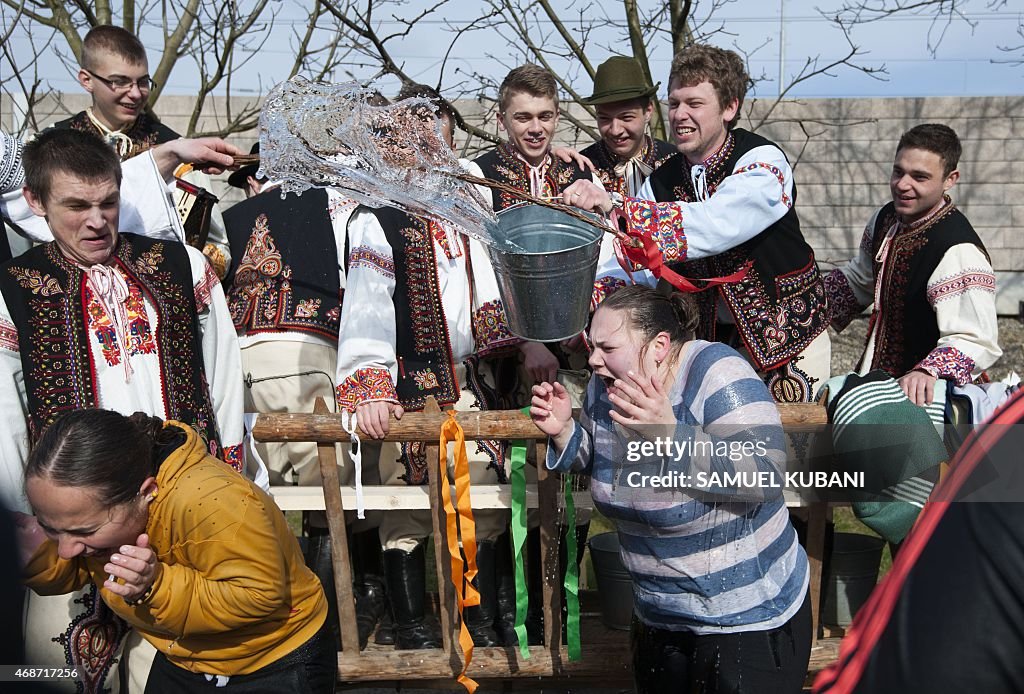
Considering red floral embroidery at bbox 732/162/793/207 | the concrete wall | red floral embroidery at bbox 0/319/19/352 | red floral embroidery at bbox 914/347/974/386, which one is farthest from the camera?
the concrete wall

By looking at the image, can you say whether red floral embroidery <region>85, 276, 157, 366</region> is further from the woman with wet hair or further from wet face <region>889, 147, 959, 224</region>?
wet face <region>889, 147, 959, 224</region>

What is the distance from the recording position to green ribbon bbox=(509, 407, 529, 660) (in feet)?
10.5

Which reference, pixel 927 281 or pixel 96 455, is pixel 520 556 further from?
pixel 927 281

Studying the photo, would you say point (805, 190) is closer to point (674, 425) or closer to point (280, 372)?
point (280, 372)

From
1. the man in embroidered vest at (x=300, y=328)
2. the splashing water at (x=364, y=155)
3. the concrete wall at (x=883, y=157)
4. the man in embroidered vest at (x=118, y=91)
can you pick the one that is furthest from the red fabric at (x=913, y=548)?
the concrete wall at (x=883, y=157)

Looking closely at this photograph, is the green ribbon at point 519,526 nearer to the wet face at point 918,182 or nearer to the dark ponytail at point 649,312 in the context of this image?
the dark ponytail at point 649,312

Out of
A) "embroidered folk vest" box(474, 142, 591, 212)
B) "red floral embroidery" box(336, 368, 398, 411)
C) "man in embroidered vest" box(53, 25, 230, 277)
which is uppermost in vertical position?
"man in embroidered vest" box(53, 25, 230, 277)

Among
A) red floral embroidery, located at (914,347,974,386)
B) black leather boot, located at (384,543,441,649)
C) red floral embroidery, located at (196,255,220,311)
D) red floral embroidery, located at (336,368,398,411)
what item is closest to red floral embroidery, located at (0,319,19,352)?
red floral embroidery, located at (196,255,220,311)

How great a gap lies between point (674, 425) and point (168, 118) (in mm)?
8020

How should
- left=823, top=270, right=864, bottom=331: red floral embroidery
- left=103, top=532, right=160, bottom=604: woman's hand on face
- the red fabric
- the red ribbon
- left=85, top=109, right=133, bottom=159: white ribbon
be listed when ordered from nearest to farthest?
the red fabric < left=103, top=532, right=160, bottom=604: woman's hand on face < the red ribbon < left=823, top=270, right=864, bottom=331: red floral embroidery < left=85, top=109, right=133, bottom=159: white ribbon

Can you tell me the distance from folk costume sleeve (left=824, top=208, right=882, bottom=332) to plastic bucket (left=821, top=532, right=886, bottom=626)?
2.81 feet

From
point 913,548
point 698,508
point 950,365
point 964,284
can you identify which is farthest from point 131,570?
point 964,284

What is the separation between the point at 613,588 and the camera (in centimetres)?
344

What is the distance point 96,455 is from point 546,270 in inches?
47.8
